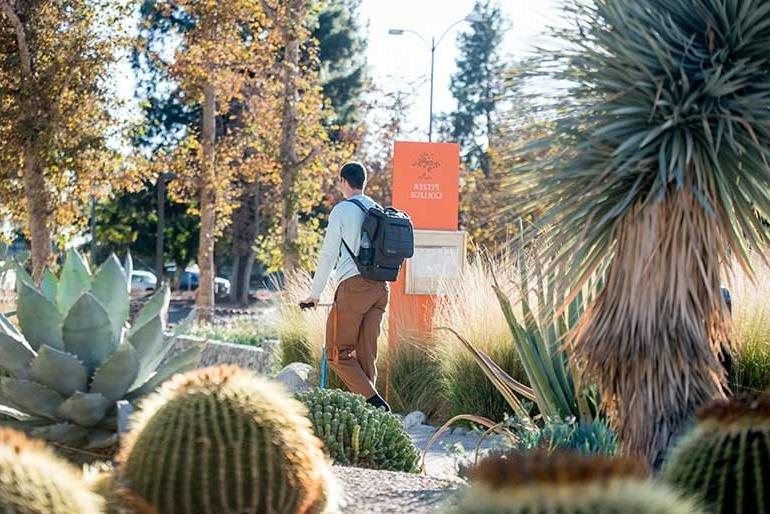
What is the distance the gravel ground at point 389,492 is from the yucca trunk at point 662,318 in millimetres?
754

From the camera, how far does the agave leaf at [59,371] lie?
15.7 ft

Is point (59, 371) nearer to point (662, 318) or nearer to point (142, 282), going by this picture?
point (662, 318)

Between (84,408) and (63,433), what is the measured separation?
0.14 meters

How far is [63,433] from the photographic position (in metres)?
4.80

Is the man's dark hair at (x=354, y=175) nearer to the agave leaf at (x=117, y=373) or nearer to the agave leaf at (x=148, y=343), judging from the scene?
the agave leaf at (x=148, y=343)

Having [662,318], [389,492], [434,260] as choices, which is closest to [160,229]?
[434,260]

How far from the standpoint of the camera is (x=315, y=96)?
26219 millimetres

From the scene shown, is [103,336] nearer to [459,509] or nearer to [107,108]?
[459,509]

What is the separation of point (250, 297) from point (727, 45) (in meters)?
52.8

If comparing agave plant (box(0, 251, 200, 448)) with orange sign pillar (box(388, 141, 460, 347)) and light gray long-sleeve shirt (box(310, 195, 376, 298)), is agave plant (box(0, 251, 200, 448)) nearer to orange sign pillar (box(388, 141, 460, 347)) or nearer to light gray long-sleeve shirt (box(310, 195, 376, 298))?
light gray long-sleeve shirt (box(310, 195, 376, 298))

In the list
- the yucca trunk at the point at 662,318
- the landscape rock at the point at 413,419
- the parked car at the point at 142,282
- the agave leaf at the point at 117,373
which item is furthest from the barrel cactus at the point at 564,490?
the parked car at the point at 142,282

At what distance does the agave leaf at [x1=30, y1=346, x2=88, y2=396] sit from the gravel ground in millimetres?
1076

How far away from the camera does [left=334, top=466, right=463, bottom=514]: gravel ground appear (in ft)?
13.8

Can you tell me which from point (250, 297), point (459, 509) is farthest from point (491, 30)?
point (459, 509)
